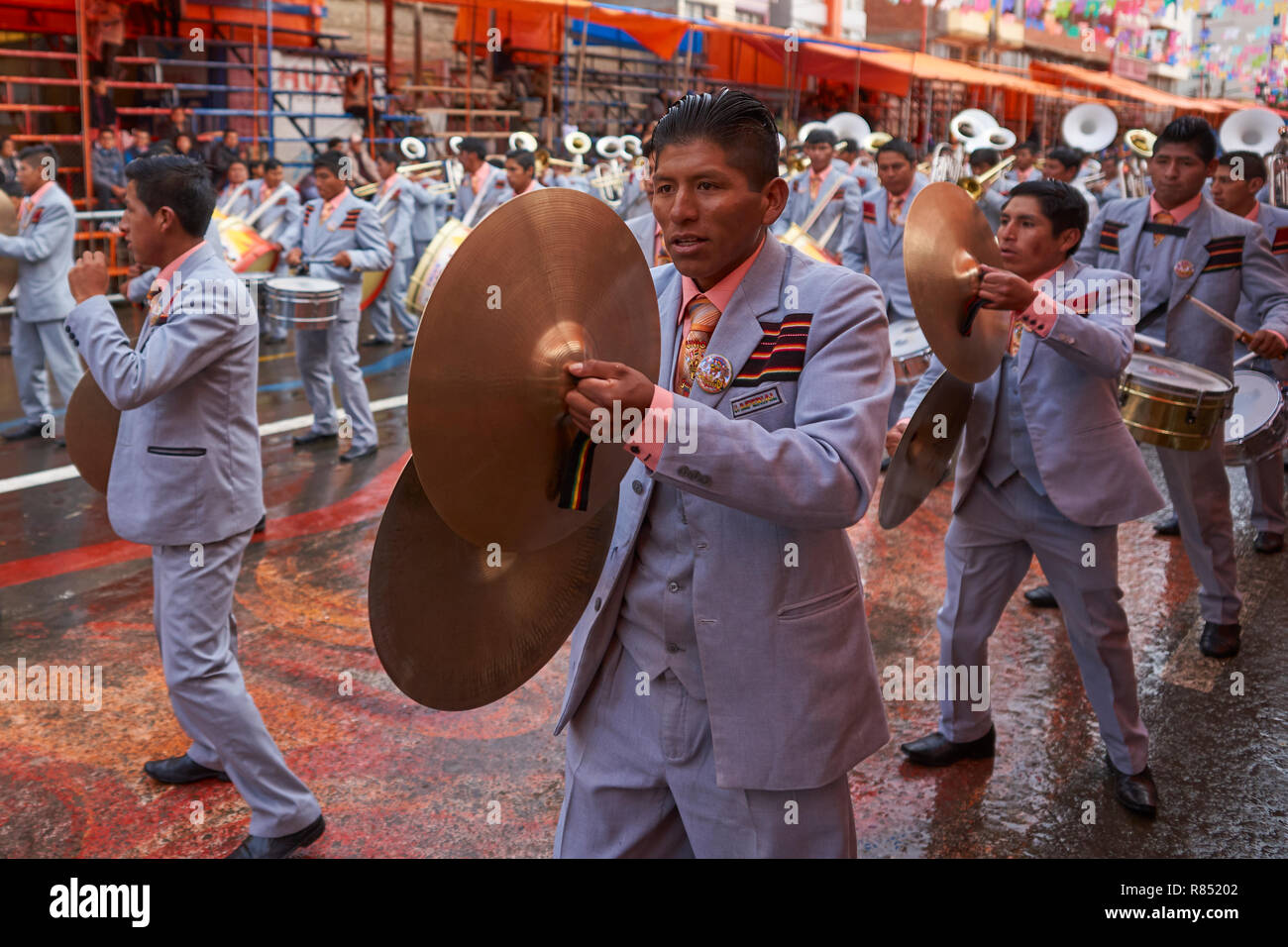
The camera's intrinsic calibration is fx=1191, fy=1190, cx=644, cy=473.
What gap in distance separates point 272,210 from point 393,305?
210 centimetres

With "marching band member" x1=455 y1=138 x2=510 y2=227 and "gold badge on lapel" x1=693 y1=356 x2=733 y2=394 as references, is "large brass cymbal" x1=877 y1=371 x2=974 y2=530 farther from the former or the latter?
"marching band member" x1=455 y1=138 x2=510 y2=227

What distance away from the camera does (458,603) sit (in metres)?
2.03

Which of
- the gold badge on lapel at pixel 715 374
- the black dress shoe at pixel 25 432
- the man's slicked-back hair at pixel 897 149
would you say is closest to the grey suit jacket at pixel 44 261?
the black dress shoe at pixel 25 432

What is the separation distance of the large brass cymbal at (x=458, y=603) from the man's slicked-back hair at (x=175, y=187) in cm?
213

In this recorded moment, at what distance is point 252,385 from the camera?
3.75m

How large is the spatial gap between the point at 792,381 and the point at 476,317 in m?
0.71

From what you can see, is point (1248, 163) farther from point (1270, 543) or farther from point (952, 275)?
point (952, 275)

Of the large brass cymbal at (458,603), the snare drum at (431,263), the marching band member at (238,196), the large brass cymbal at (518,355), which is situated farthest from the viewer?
the marching band member at (238,196)

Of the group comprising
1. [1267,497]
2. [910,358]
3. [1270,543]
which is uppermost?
[910,358]

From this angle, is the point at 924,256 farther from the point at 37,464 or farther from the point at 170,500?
the point at 37,464

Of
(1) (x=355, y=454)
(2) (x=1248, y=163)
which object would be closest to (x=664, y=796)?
(2) (x=1248, y=163)

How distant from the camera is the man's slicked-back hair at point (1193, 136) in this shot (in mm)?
5234

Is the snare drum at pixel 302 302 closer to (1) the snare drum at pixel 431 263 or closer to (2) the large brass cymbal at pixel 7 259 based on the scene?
(1) the snare drum at pixel 431 263
